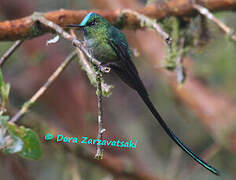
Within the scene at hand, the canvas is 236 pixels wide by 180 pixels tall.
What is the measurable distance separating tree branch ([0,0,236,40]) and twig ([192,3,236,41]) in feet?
0.20

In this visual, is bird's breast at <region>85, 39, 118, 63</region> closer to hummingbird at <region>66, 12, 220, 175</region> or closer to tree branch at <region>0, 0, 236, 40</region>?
hummingbird at <region>66, 12, 220, 175</region>

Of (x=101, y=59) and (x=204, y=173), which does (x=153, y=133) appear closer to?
(x=204, y=173)

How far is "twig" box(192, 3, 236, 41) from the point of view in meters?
2.06

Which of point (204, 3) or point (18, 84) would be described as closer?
point (204, 3)

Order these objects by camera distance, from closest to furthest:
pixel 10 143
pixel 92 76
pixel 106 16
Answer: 1. pixel 10 143
2. pixel 92 76
3. pixel 106 16

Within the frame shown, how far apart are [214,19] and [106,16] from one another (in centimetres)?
53

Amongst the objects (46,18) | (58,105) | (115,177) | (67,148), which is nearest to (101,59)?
(46,18)

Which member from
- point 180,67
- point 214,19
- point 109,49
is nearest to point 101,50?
point 109,49

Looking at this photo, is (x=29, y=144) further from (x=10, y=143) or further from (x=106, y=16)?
(x=106, y=16)

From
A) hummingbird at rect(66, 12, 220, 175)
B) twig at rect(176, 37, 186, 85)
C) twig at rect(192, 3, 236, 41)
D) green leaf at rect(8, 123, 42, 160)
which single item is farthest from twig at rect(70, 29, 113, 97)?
twig at rect(192, 3, 236, 41)

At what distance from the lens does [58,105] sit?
3715 millimetres

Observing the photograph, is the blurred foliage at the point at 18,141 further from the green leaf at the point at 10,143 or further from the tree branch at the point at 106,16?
the tree branch at the point at 106,16

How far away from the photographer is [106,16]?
6.64 feet

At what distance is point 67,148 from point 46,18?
1.00m
